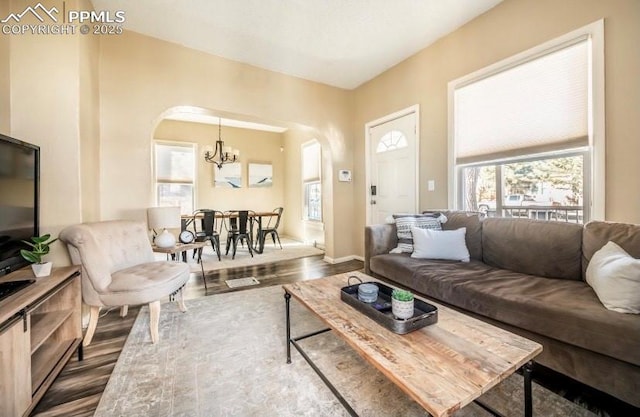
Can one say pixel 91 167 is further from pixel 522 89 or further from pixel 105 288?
pixel 522 89

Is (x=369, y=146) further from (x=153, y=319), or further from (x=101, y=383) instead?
(x=101, y=383)

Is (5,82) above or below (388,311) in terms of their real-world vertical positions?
above

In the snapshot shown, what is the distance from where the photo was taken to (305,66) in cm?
361

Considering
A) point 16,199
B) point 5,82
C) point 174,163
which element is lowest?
point 16,199

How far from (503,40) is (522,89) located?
55 centimetres

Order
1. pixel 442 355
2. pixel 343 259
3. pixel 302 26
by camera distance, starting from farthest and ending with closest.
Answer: pixel 343 259, pixel 302 26, pixel 442 355

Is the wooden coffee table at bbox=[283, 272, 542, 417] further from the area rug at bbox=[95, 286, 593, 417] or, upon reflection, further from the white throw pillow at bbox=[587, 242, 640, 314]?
the white throw pillow at bbox=[587, 242, 640, 314]

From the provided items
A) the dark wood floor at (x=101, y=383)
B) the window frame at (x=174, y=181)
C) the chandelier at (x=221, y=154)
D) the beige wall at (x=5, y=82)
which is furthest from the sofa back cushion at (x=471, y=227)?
the window frame at (x=174, y=181)

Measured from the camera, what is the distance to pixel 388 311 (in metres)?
1.38

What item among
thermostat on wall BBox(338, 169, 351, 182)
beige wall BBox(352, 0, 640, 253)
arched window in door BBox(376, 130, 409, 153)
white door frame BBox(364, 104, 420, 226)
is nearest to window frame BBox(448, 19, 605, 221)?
beige wall BBox(352, 0, 640, 253)

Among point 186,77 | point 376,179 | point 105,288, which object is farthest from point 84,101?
point 376,179

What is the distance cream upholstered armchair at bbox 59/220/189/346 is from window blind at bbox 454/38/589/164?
10.3 feet

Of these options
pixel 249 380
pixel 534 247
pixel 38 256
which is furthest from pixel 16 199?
pixel 534 247

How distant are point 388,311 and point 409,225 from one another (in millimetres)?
1461
